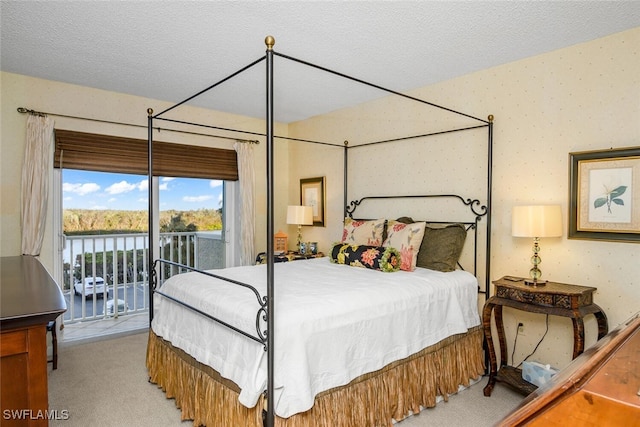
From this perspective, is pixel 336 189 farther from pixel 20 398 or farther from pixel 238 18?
pixel 20 398

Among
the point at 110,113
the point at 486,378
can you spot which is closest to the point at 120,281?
the point at 110,113

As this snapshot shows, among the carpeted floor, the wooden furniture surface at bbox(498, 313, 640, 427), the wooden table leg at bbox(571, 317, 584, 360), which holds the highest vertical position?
the wooden furniture surface at bbox(498, 313, 640, 427)

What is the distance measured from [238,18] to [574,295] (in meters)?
2.77

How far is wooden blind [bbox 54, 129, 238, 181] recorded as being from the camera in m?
3.74

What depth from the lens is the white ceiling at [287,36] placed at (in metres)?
2.26

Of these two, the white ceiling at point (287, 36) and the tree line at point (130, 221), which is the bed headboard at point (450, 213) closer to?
the white ceiling at point (287, 36)

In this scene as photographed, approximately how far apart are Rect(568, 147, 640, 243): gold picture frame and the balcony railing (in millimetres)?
→ 3976

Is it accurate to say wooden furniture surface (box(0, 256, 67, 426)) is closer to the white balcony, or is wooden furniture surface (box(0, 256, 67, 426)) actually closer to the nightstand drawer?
the nightstand drawer

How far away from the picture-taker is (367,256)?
316 centimetres

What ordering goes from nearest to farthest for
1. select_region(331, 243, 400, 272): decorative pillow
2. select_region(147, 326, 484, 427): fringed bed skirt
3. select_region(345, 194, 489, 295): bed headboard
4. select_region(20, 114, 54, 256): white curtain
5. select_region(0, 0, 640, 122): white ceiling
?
select_region(147, 326, 484, 427): fringed bed skirt → select_region(0, 0, 640, 122): white ceiling → select_region(331, 243, 400, 272): decorative pillow → select_region(345, 194, 489, 295): bed headboard → select_region(20, 114, 54, 256): white curtain

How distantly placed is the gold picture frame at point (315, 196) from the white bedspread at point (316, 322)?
74.0 inches

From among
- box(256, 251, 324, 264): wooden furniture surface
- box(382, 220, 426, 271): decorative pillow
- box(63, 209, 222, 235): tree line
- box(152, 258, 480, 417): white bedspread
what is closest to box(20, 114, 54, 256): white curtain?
box(63, 209, 222, 235): tree line

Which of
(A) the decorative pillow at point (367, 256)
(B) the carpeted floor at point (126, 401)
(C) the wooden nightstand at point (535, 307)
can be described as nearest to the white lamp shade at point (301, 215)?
(A) the decorative pillow at point (367, 256)

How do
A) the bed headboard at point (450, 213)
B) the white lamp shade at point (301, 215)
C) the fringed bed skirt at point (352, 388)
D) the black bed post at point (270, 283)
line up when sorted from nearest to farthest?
1. the black bed post at point (270, 283)
2. the fringed bed skirt at point (352, 388)
3. the bed headboard at point (450, 213)
4. the white lamp shade at point (301, 215)
